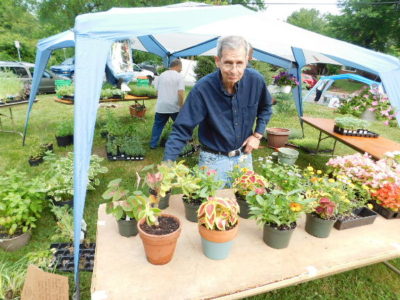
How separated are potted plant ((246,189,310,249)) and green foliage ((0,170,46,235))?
2355 mm

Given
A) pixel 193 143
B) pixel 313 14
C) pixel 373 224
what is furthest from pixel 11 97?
pixel 313 14

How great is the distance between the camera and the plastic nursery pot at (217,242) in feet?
3.80

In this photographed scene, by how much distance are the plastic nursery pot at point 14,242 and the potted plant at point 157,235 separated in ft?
6.77

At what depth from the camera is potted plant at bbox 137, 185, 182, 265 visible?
1.11 metres

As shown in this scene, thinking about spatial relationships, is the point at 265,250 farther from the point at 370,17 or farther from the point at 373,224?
the point at 370,17

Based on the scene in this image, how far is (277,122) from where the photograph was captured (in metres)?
Answer: 8.23

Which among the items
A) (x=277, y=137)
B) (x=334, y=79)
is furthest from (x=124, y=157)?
(x=334, y=79)

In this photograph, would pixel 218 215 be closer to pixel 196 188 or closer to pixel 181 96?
pixel 196 188

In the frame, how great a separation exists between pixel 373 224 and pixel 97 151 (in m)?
4.85

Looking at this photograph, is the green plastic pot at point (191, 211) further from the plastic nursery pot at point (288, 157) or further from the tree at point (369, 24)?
the tree at point (369, 24)

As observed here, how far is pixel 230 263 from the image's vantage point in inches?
47.8

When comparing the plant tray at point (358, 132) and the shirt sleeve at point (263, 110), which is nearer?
the shirt sleeve at point (263, 110)

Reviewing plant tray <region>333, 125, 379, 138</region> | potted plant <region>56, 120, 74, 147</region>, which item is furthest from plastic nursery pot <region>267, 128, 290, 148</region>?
potted plant <region>56, 120, 74, 147</region>

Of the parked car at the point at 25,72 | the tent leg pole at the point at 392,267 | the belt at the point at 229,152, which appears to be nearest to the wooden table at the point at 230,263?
the belt at the point at 229,152
